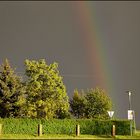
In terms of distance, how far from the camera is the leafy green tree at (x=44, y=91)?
62812 millimetres

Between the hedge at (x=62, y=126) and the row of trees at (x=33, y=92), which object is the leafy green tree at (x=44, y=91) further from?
the hedge at (x=62, y=126)

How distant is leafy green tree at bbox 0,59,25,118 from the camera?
62438mm

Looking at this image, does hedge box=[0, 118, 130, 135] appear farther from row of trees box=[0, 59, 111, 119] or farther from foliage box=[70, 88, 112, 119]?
foliage box=[70, 88, 112, 119]

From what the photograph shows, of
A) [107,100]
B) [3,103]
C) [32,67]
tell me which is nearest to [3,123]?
[3,103]

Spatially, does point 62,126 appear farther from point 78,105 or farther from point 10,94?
point 78,105

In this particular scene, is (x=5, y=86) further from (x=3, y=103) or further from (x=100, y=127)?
(x=100, y=127)

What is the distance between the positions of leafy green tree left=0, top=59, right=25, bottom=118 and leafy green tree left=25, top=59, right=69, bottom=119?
4.25 ft

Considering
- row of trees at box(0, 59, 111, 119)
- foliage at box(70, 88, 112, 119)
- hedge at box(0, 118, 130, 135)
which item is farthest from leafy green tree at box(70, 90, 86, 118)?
hedge at box(0, 118, 130, 135)

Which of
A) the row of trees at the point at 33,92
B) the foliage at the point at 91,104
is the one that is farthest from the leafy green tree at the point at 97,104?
the row of trees at the point at 33,92

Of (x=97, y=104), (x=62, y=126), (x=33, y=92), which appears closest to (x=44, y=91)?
(x=33, y=92)

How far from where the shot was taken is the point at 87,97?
8969cm

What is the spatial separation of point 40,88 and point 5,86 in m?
5.00

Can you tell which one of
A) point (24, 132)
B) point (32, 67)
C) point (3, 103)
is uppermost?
point (32, 67)

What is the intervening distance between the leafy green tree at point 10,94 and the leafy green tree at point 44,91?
129 centimetres
